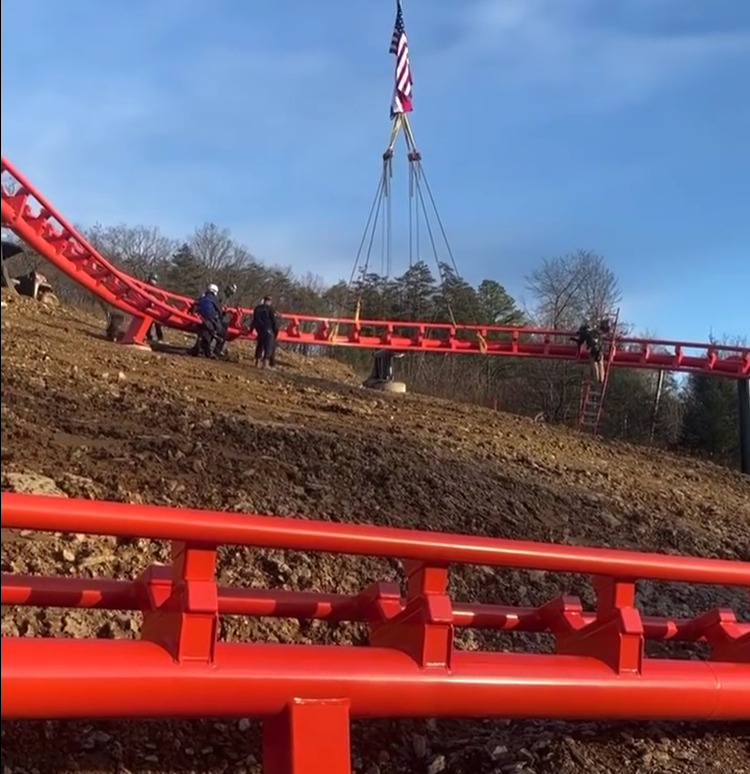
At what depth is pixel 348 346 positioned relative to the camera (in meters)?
23.4

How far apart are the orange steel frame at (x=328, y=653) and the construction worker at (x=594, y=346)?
2092 centimetres

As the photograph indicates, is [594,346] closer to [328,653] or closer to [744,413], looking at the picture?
[744,413]

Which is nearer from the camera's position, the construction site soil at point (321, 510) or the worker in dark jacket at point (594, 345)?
the construction site soil at point (321, 510)

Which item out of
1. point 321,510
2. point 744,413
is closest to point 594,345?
point 744,413

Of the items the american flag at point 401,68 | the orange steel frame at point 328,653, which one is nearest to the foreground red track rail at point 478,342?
the american flag at point 401,68

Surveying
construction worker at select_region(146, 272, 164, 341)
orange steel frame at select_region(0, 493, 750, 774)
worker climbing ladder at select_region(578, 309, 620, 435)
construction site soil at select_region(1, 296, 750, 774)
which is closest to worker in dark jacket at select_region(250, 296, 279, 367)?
construction worker at select_region(146, 272, 164, 341)

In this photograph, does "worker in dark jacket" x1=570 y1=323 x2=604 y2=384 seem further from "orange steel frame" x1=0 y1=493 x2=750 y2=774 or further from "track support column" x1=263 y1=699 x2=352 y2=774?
"track support column" x1=263 y1=699 x2=352 y2=774

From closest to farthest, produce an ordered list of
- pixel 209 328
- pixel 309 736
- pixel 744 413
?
pixel 309 736
pixel 209 328
pixel 744 413

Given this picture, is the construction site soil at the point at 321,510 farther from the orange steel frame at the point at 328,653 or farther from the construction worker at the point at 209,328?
the construction worker at the point at 209,328

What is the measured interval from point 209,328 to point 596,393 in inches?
419

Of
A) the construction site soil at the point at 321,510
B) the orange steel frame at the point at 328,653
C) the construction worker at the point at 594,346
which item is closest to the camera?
the orange steel frame at the point at 328,653

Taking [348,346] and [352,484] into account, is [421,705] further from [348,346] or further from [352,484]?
[348,346]

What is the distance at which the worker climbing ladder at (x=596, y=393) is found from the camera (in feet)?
76.6

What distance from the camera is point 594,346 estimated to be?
78.2 ft
